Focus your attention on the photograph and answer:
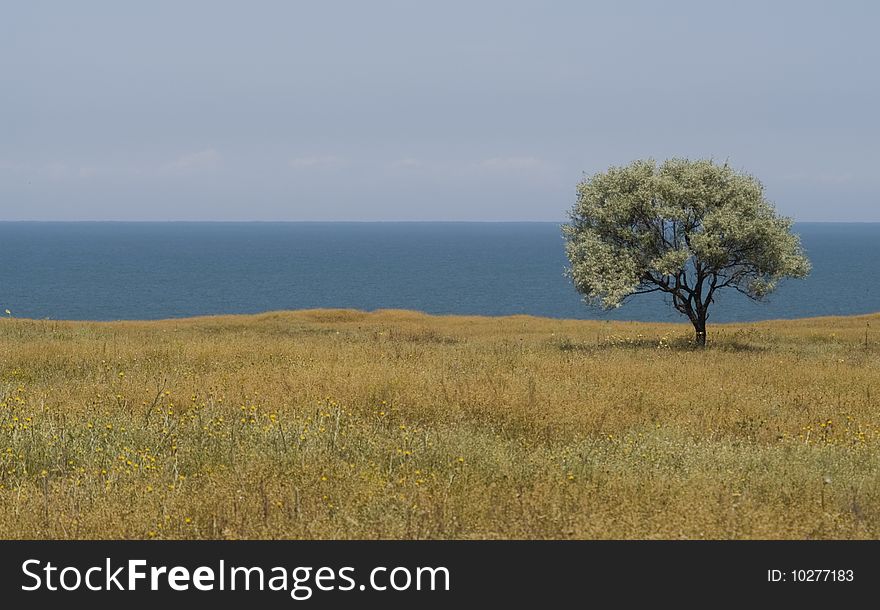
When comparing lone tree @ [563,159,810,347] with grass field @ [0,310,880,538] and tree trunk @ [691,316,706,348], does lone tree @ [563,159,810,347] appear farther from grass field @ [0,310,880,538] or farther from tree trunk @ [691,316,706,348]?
grass field @ [0,310,880,538]

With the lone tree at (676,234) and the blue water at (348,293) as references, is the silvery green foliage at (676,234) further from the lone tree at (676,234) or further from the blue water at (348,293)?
the blue water at (348,293)

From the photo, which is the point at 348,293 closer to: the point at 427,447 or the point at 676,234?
the point at 676,234

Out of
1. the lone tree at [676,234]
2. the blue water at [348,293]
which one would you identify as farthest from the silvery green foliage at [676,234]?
the blue water at [348,293]

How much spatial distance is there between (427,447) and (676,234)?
78.1 ft

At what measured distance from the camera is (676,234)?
107ft

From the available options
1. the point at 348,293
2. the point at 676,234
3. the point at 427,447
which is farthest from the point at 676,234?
the point at 348,293

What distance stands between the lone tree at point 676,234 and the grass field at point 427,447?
945cm

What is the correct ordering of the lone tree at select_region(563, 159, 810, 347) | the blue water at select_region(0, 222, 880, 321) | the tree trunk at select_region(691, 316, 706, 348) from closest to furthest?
1. the lone tree at select_region(563, 159, 810, 347)
2. the tree trunk at select_region(691, 316, 706, 348)
3. the blue water at select_region(0, 222, 880, 321)

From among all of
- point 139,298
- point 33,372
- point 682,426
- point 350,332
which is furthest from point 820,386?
point 139,298

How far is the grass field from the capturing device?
835 cm

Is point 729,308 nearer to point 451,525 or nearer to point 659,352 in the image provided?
point 659,352

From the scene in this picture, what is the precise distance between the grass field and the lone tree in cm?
945

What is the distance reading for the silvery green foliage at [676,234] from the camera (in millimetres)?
31281

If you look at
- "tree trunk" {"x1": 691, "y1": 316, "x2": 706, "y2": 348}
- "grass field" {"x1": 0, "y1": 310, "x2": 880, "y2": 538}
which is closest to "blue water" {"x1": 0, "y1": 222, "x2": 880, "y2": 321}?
"tree trunk" {"x1": 691, "y1": 316, "x2": 706, "y2": 348}
